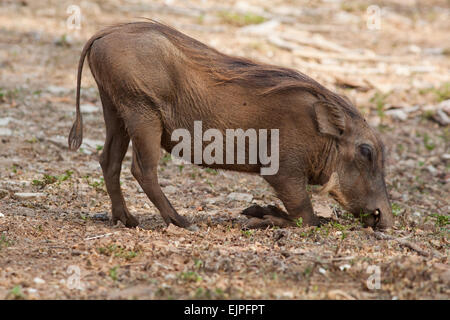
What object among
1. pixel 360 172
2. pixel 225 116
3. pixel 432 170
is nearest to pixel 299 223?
pixel 360 172

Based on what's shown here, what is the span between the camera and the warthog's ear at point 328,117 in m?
4.83

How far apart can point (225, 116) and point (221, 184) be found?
1.59 metres

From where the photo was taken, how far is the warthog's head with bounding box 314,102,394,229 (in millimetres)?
5000

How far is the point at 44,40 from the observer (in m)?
10.1

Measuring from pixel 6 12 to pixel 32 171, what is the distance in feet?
19.6

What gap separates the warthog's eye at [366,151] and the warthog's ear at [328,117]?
23cm

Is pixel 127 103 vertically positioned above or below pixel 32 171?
above

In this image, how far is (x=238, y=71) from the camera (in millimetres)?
4832

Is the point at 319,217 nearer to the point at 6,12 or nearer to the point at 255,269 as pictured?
the point at 255,269

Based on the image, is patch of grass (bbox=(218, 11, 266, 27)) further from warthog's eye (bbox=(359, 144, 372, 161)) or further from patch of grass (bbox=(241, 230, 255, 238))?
patch of grass (bbox=(241, 230, 255, 238))

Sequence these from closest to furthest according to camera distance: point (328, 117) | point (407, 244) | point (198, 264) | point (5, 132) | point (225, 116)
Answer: point (198, 264), point (407, 244), point (225, 116), point (328, 117), point (5, 132)

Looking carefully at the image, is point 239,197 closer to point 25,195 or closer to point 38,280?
point 25,195

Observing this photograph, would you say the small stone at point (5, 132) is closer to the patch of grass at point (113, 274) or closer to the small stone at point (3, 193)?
the small stone at point (3, 193)
